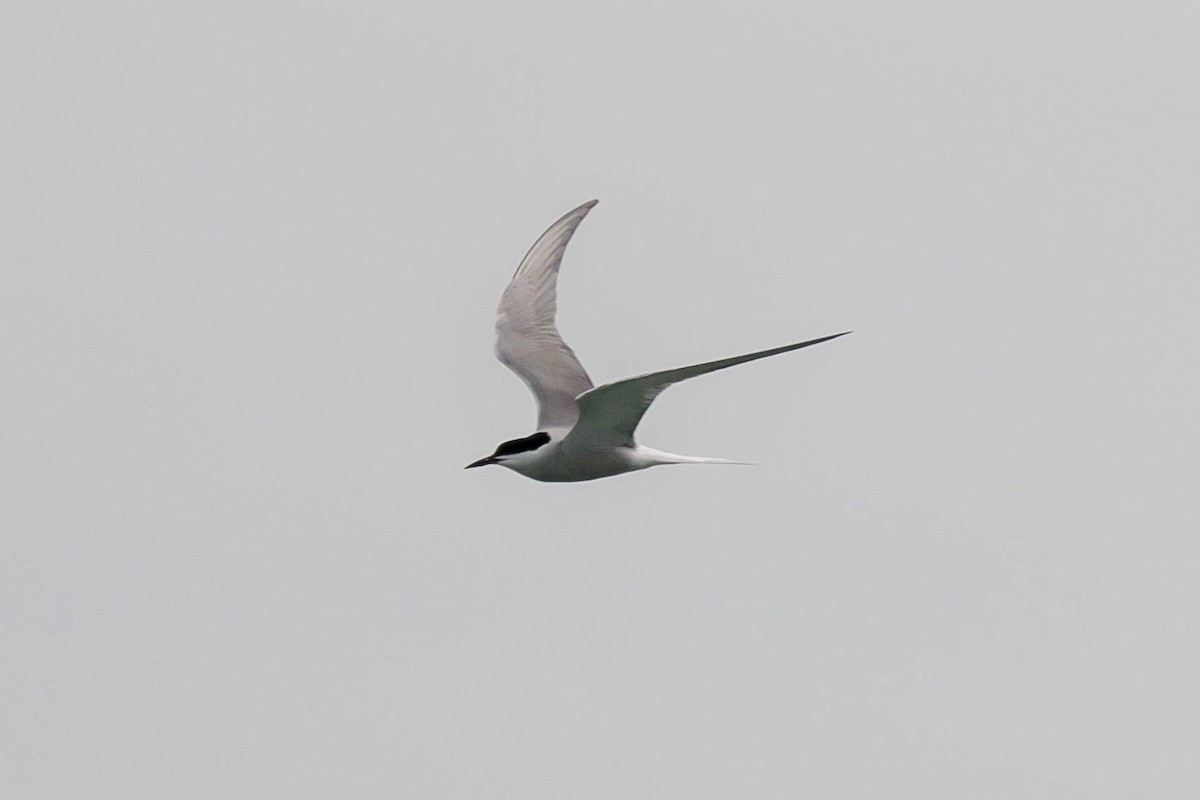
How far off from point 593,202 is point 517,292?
3.68ft

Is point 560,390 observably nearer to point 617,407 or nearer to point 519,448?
point 519,448

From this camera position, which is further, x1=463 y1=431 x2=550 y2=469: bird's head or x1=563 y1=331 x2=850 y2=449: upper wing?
x1=463 y1=431 x2=550 y2=469: bird's head

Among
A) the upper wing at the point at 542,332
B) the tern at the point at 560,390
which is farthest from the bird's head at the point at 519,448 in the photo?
the upper wing at the point at 542,332

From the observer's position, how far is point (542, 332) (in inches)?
730

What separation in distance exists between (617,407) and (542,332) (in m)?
3.42

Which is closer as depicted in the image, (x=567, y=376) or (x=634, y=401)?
(x=634, y=401)

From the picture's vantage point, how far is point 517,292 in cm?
1883

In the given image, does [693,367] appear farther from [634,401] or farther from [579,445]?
[579,445]

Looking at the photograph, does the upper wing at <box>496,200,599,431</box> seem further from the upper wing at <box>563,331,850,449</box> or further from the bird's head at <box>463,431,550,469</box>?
the upper wing at <box>563,331,850,449</box>

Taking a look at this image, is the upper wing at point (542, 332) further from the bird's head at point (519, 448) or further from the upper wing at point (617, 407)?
the upper wing at point (617, 407)

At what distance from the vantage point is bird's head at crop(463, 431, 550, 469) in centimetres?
1650

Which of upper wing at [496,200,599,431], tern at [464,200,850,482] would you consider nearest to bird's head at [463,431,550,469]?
tern at [464,200,850,482]

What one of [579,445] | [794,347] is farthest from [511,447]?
[794,347]

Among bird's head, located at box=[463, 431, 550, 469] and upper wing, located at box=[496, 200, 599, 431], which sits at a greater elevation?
upper wing, located at box=[496, 200, 599, 431]
